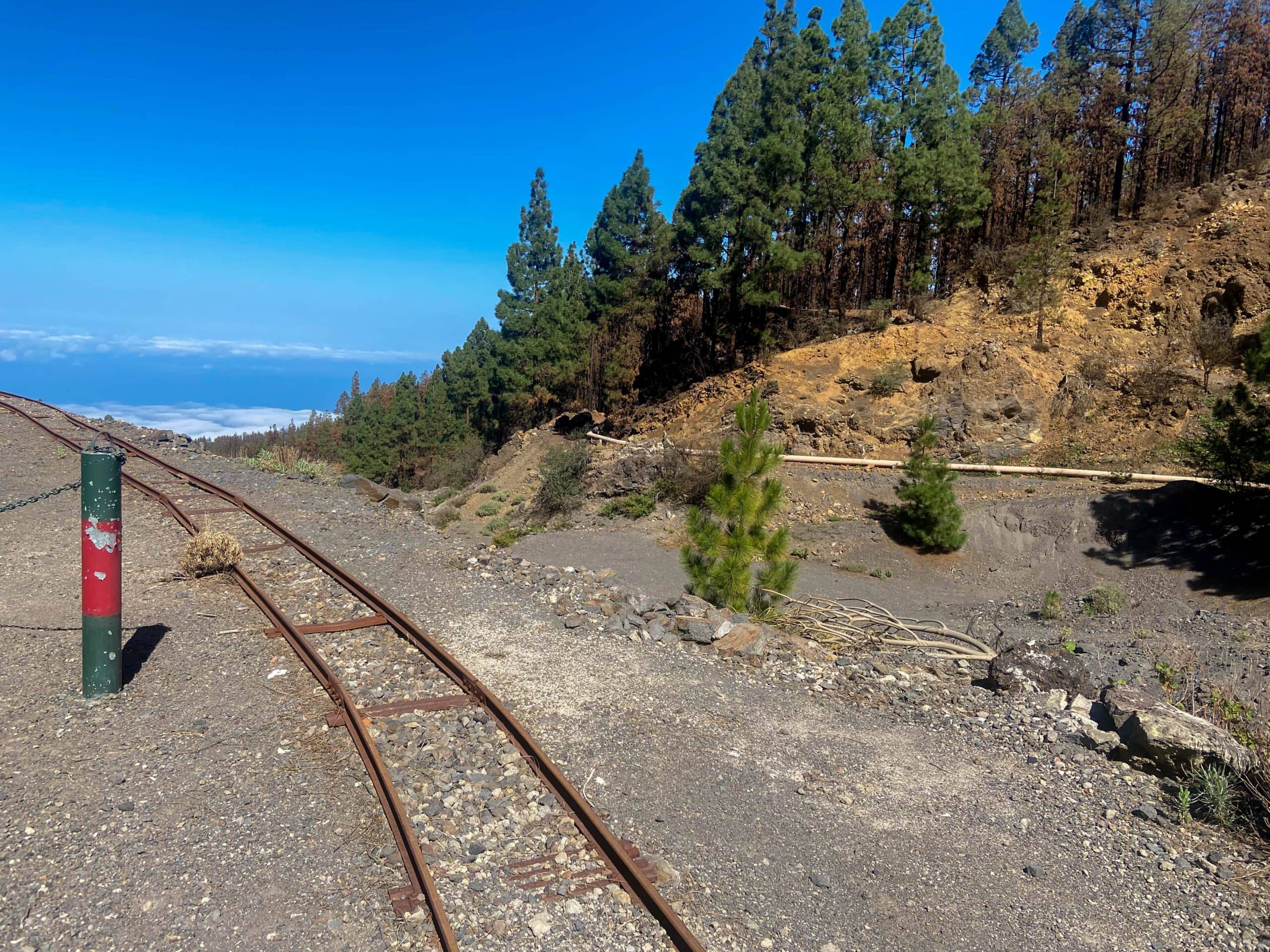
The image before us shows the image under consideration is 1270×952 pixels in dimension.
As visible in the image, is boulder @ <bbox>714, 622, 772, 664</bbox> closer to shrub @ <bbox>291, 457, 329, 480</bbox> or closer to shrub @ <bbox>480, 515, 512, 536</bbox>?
shrub @ <bbox>291, 457, 329, 480</bbox>

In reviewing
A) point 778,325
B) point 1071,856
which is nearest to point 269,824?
point 1071,856

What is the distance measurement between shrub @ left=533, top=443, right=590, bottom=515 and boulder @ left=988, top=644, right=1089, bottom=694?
18.0 meters

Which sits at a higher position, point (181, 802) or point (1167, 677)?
point (181, 802)

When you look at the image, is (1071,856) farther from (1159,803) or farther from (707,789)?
(707,789)

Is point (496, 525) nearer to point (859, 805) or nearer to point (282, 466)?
point (282, 466)

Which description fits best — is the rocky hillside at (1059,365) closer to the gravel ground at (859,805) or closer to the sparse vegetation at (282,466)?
the sparse vegetation at (282,466)

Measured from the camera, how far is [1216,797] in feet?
17.5

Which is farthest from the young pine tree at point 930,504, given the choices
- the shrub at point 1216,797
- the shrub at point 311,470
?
the shrub at point 1216,797

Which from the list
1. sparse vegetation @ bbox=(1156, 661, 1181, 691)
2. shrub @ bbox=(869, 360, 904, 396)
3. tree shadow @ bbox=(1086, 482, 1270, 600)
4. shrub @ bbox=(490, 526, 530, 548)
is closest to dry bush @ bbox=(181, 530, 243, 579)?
shrub @ bbox=(490, 526, 530, 548)

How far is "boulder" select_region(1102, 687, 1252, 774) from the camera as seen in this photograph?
576 cm

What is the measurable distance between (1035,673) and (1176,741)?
1939 millimetres

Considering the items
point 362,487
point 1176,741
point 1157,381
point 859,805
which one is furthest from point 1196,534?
point 362,487

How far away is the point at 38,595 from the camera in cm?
859

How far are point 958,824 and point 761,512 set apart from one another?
5276mm
